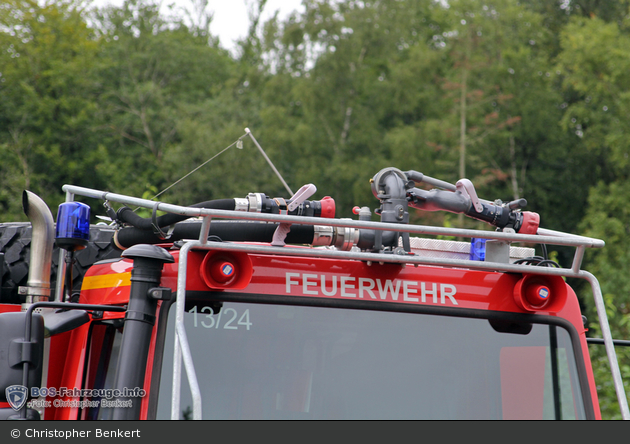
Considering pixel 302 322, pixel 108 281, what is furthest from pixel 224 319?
pixel 108 281

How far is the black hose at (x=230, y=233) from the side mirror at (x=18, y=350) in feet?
2.38

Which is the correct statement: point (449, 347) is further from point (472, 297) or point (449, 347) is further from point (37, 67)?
point (37, 67)

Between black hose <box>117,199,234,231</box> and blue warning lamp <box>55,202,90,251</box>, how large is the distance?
0.51ft

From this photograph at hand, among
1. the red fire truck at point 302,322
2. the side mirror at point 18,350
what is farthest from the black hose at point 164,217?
the side mirror at point 18,350

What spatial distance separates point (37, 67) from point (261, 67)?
10.2m

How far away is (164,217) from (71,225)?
50cm

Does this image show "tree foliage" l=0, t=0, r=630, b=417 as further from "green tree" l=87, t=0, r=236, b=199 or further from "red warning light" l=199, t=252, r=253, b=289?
"red warning light" l=199, t=252, r=253, b=289

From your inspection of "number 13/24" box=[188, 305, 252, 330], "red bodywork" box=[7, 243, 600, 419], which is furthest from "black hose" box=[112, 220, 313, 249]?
"number 13/24" box=[188, 305, 252, 330]

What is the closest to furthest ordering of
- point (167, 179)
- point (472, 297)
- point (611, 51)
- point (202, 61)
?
point (472, 297) < point (611, 51) < point (167, 179) < point (202, 61)

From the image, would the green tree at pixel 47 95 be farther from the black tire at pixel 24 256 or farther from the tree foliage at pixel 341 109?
the black tire at pixel 24 256

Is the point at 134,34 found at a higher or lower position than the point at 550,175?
higher

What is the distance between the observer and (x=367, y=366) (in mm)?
3021

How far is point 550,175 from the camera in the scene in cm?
3584

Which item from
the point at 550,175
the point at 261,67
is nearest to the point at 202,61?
the point at 261,67
